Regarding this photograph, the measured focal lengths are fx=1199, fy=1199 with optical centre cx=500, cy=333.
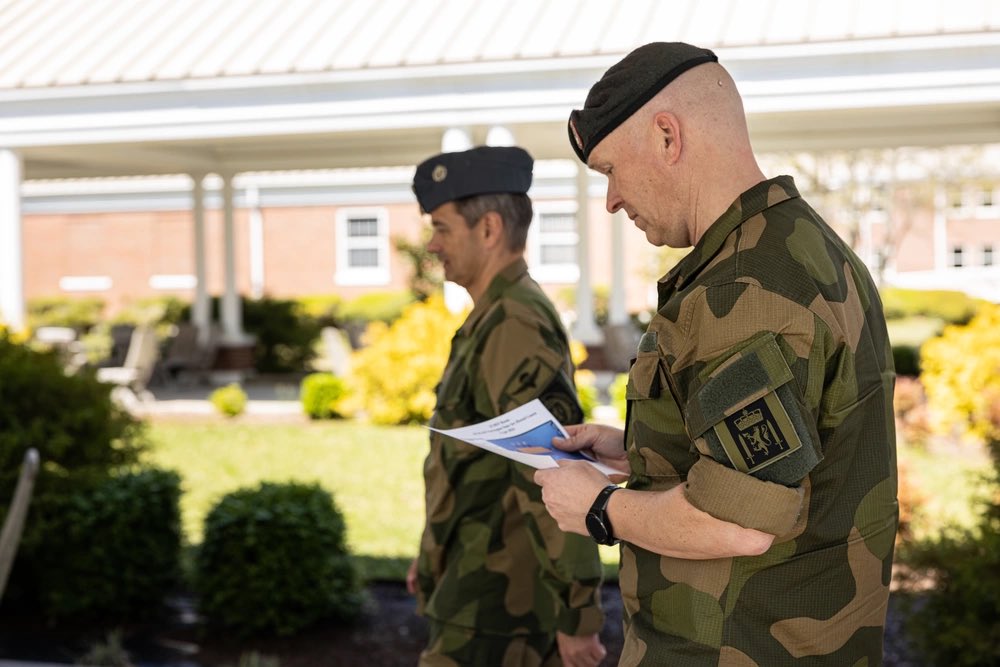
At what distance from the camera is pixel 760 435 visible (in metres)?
1.67

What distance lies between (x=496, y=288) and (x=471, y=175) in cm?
31

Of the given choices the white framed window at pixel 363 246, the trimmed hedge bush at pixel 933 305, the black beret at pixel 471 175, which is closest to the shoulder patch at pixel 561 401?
the black beret at pixel 471 175

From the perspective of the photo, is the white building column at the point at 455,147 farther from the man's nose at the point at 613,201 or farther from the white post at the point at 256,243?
the white post at the point at 256,243

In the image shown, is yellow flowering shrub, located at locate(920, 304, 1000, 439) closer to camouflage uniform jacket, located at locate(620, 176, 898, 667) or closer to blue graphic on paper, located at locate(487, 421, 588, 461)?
blue graphic on paper, located at locate(487, 421, 588, 461)

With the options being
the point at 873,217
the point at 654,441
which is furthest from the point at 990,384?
the point at 873,217

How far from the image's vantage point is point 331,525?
18.9 feet

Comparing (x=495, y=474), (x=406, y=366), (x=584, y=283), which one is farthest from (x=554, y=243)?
(x=495, y=474)

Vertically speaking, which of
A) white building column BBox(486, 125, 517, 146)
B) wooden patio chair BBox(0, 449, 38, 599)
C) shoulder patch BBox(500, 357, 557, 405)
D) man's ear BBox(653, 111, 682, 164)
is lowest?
wooden patio chair BBox(0, 449, 38, 599)

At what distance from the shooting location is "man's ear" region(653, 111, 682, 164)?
1.85 meters

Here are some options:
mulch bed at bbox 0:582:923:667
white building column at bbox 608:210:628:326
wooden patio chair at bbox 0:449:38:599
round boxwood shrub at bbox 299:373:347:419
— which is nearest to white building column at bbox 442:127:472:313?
round boxwood shrub at bbox 299:373:347:419

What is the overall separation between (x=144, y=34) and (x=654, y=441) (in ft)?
52.2

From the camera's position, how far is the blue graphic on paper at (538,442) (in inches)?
89.7

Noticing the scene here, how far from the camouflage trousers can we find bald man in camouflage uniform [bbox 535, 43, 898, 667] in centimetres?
115

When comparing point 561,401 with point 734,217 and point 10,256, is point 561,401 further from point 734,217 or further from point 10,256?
point 10,256
